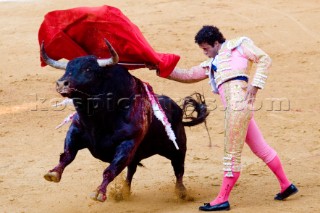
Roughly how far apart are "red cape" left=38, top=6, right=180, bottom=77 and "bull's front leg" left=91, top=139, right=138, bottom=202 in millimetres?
688

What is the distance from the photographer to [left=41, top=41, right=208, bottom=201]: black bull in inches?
255

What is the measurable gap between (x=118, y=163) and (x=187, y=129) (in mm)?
3383

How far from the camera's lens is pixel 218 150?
30.0 feet

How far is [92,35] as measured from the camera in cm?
688

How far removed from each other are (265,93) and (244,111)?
15.2 ft

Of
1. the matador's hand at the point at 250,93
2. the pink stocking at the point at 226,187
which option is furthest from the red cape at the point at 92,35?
the pink stocking at the point at 226,187

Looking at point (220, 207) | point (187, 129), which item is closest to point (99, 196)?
point (220, 207)

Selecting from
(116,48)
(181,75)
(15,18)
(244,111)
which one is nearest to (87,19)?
(116,48)

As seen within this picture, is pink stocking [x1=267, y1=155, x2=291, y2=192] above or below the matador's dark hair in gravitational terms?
below

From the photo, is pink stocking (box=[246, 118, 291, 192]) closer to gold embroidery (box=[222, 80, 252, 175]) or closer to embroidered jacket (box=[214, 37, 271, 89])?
gold embroidery (box=[222, 80, 252, 175])

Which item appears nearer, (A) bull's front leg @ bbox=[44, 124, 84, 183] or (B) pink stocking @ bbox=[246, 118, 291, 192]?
(A) bull's front leg @ bbox=[44, 124, 84, 183]

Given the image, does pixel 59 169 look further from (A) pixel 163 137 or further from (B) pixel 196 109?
(B) pixel 196 109

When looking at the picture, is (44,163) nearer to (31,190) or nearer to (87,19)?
(31,190)

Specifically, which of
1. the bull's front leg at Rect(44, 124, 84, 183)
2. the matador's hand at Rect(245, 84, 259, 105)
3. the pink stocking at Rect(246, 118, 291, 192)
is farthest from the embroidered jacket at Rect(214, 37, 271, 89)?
the bull's front leg at Rect(44, 124, 84, 183)
